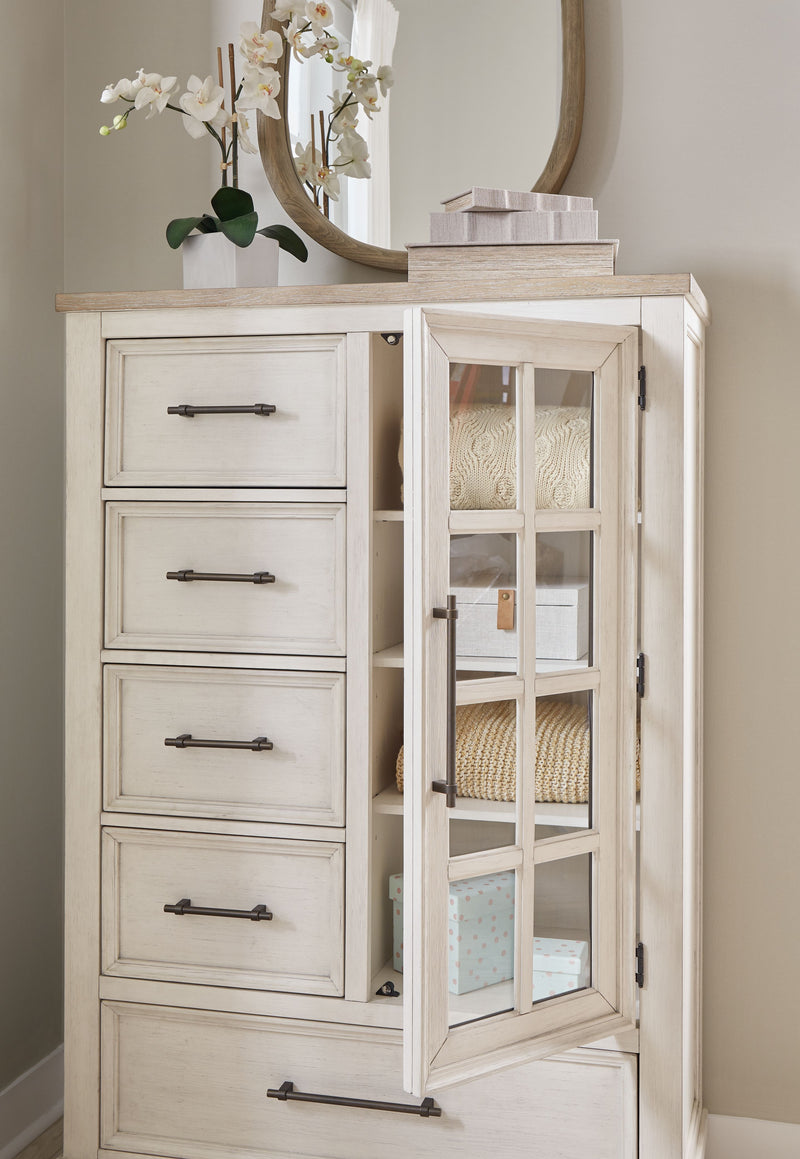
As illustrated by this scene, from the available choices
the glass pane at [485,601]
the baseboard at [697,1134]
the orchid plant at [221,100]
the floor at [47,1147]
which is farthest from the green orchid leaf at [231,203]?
the floor at [47,1147]

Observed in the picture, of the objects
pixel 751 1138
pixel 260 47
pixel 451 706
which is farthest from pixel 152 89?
pixel 751 1138

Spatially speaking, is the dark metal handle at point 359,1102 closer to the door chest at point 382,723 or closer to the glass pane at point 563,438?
the door chest at point 382,723

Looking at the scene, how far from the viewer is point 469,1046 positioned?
1.30 metres

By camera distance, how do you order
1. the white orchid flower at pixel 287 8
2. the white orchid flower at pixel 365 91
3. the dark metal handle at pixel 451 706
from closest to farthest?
1. the dark metal handle at pixel 451 706
2. the white orchid flower at pixel 287 8
3. the white orchid flower at pixel 365 91

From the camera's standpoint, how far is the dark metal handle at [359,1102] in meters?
1.48

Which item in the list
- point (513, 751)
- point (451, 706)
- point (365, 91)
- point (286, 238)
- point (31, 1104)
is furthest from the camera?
point (31, 1104)

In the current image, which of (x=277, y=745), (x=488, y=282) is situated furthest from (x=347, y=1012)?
(x=488, y=282)

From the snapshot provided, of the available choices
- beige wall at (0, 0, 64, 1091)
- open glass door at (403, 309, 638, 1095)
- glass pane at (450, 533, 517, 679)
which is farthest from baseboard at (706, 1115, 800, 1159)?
beige wall at (0, 0, 64, 1091)

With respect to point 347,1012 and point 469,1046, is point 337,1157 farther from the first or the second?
point 469,1046

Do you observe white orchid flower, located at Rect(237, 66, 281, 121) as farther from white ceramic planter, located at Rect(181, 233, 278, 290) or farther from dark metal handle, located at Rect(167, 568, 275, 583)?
dark metal handle, located at Rect(167, 568, 275, 583)

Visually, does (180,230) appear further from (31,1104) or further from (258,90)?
(31,1104)

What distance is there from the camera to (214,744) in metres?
1.51

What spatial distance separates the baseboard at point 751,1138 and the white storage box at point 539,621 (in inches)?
38.8

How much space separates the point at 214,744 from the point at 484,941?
0.48m
